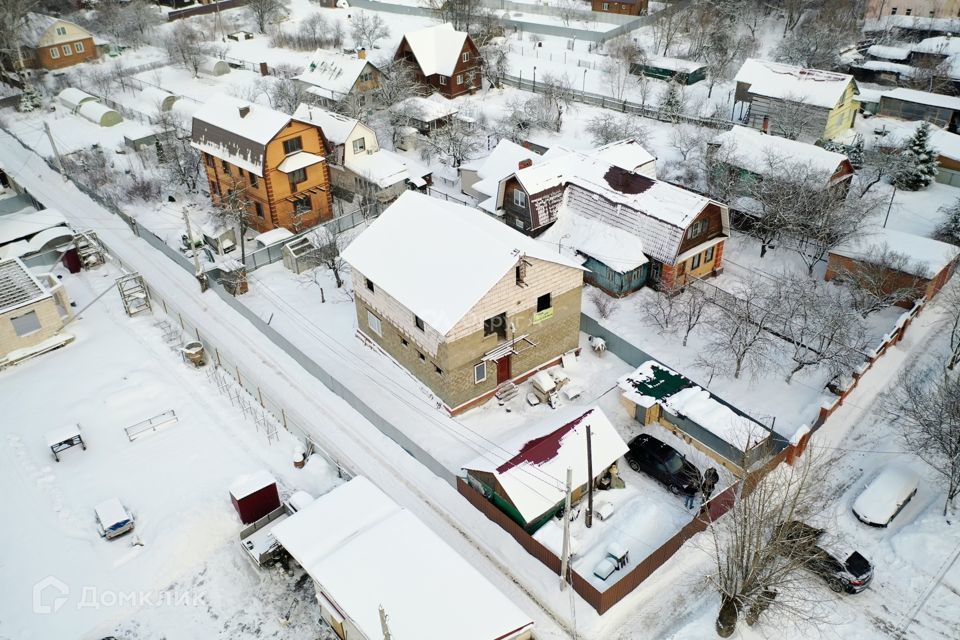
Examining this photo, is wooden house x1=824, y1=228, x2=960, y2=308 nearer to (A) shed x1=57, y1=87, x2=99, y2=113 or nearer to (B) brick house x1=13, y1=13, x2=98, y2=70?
(A) shed x1=57, y1=87, x2=99, y2=113

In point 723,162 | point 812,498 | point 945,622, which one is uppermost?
point 723,162

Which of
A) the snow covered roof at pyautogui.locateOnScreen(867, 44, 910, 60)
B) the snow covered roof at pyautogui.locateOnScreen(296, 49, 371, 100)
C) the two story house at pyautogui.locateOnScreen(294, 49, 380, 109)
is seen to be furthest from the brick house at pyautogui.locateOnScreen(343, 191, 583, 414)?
the snow covered roof at pyautogui.locateOnScreen(867, 44, 910, 60)

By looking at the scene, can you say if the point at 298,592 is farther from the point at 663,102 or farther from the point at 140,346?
the point at 663,102

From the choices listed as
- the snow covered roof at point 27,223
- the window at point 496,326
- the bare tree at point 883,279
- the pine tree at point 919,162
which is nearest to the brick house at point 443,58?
the snow covered roof at point 27,223

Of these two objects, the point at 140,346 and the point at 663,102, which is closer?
the point at 140,346

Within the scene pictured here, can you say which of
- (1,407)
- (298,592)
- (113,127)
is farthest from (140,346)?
(113,127)

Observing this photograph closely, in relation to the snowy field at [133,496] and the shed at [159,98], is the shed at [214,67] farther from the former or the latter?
the snowy field at [133,496]
